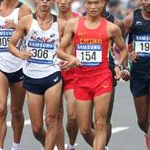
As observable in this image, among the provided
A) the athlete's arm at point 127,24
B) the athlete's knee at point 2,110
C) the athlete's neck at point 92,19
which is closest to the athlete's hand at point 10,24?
the athlete's knee at point 2,110

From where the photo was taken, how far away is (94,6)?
495 inches

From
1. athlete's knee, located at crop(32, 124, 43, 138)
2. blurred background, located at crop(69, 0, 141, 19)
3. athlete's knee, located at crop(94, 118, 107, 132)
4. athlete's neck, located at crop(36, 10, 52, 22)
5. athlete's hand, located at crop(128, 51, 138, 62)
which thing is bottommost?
blurred background, located at crop(69, 0, 141, 19)

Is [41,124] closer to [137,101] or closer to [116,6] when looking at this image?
[137,101]

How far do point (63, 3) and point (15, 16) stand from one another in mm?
671

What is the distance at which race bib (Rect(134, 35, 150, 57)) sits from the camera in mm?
13359

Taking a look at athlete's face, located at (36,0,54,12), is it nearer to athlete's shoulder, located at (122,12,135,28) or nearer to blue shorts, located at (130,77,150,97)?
athlete's shoulder, located at (122,12,135,28)

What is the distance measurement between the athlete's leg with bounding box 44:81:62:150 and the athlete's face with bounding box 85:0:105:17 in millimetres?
1055

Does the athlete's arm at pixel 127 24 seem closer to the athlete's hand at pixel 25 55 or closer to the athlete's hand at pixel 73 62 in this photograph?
the athlete's hand at pixel 73 62

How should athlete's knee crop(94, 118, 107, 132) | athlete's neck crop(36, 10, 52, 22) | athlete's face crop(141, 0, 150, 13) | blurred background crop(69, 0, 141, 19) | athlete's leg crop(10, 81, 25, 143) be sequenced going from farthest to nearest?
blurred background crop(69, 0, 141, 19), athlete's leg crop(10, 81, 25, 143), athlete's face crop(141, 0, 150, 13), athlete's neck crop(36, 10, 52, 22), athlete's knee crop(94, 118, 107, 132)

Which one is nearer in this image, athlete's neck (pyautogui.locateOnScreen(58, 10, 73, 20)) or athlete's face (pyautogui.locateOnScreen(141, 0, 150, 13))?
athlete's face (pyautogui.locateOnScreen(141, 0, 150, 13))

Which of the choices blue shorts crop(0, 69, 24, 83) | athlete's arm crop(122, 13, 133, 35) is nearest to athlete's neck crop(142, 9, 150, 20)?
athlete's arm crop(122, 13, 133, 35)

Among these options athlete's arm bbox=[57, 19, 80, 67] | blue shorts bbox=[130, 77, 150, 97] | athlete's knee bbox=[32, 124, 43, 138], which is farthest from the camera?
blue shorts bbox=[130, 77, 150, 97]

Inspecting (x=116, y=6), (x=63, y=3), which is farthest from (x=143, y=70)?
(x=116, y=6)

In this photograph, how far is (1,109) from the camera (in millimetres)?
13586
